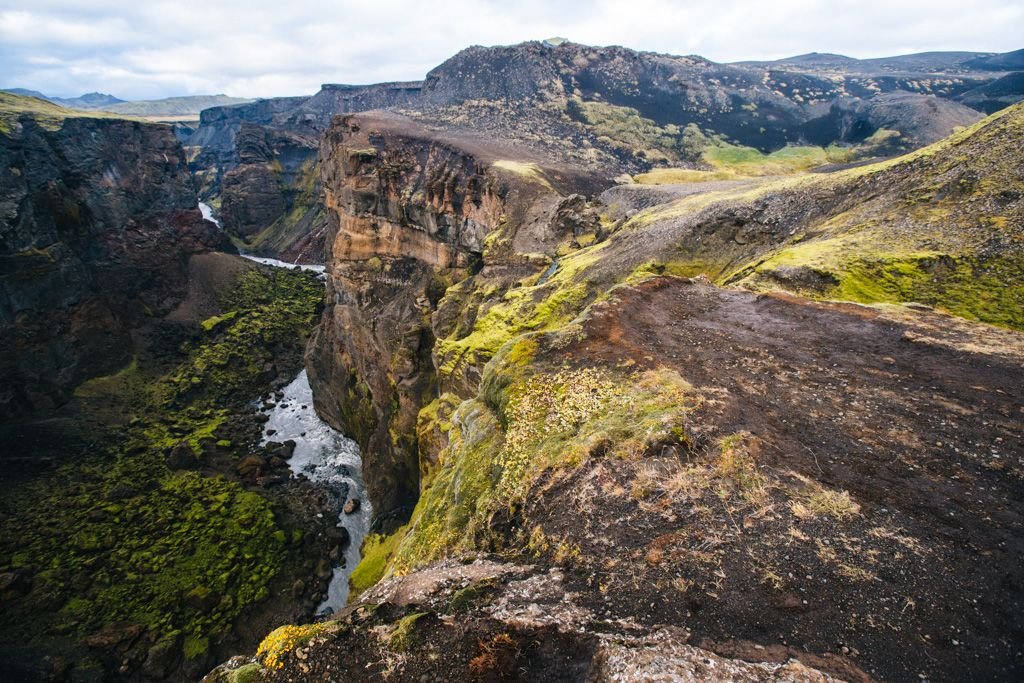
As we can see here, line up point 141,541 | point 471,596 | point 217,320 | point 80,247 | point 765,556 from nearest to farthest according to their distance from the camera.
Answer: point 765,556
point 471,596
point 141,541
point 80,247
point 217,320

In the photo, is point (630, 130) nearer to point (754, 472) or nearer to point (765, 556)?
point (754, 472)

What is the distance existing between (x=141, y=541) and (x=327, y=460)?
16825 mm

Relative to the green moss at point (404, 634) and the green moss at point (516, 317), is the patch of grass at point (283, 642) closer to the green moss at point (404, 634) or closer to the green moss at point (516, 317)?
the green moss at point (404, 634)

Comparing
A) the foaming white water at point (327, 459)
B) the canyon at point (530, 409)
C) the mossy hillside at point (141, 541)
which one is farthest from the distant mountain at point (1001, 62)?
the mossy hillside at point (141, 541)

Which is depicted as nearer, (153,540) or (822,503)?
Answer: (822,503)

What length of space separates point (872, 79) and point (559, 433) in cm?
15449

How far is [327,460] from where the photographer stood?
162ft

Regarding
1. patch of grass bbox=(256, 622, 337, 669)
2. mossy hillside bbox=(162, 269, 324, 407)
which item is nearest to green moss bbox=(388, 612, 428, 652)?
patch of grass bbox=(256, 622, 337, 669)

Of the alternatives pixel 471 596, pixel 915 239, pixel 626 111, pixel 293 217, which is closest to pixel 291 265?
pixel 293 217

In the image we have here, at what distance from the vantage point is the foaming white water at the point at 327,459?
36.8 m

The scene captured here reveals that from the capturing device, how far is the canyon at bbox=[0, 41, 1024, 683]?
8.55 meters

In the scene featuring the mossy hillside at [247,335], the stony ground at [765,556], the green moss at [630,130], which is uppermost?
the green moss at [630,130]

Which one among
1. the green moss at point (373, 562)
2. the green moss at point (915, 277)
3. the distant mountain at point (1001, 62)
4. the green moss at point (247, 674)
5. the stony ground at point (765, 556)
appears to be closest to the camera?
the stony ground at point (765, 556)

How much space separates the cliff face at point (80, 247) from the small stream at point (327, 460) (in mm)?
20716
